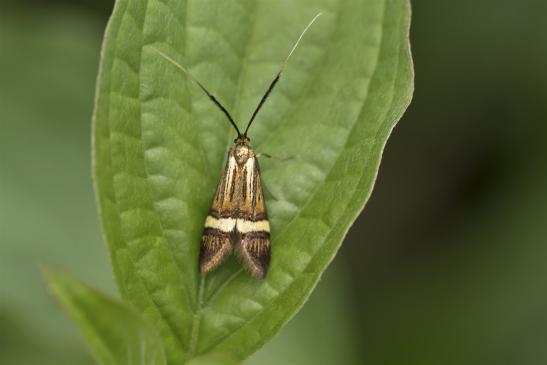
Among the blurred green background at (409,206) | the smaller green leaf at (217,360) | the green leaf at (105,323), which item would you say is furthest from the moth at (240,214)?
the blurred green background at (409,206)

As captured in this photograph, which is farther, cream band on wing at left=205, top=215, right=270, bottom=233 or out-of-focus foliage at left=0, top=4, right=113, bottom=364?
out-of-focus foliage at left=0, top=4, right=113, bottom=364

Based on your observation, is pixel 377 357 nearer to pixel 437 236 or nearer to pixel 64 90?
pixel 437 236

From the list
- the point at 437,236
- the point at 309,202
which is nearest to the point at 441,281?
the point at 437,236

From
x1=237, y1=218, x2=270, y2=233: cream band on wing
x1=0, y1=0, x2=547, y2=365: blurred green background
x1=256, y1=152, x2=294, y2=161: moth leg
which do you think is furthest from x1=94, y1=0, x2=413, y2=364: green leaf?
x1=0, y1=0, x2=547, y2=365: blurred green background

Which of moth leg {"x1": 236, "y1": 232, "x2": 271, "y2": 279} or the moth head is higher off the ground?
the moth head

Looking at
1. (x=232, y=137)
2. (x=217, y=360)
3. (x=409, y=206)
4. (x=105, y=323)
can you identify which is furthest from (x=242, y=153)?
(x=409, y=206)

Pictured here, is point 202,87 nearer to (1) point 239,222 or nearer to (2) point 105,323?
(1) point 239,222

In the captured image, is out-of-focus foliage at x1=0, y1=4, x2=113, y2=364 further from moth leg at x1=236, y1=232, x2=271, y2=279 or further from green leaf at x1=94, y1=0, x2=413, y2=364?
green leaf at x1=94, y1=0, x2=413, y2=364
